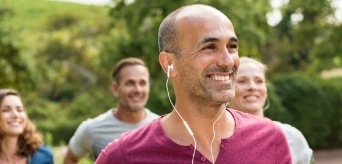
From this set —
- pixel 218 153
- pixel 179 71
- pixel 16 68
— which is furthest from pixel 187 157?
pixel 16 68

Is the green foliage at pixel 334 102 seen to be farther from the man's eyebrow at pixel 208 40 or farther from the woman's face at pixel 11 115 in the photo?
the man's eyebrow at pixel 208 40

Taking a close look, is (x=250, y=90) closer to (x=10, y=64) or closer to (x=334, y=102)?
(x=10, y=64)

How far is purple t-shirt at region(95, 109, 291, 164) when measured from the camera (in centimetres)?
282

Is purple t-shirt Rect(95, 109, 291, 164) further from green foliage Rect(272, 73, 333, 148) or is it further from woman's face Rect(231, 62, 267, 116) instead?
green foliage Rect(272, 73, 333, 148)

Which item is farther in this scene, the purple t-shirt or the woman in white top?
the woman in white top

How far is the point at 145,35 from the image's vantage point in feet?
71.5

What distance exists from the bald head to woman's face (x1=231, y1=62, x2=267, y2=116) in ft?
7.51

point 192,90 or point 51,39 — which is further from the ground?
point 192,90

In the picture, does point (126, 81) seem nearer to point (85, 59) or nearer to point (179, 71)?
point (179, 71)

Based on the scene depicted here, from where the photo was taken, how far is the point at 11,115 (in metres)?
6.03

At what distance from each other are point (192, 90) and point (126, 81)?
12.3 ft

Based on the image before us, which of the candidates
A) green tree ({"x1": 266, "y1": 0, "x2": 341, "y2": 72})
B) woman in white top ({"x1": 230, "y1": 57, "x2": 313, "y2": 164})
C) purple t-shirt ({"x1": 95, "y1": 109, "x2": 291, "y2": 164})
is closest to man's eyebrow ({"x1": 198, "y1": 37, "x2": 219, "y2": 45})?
purple t-shirt ({"x1": 95, "y1": 109, "x2": 291, "y2": 164})

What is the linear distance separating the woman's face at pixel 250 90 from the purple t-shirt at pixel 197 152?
2103mm

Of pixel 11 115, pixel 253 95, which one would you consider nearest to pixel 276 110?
pixel 11 115
